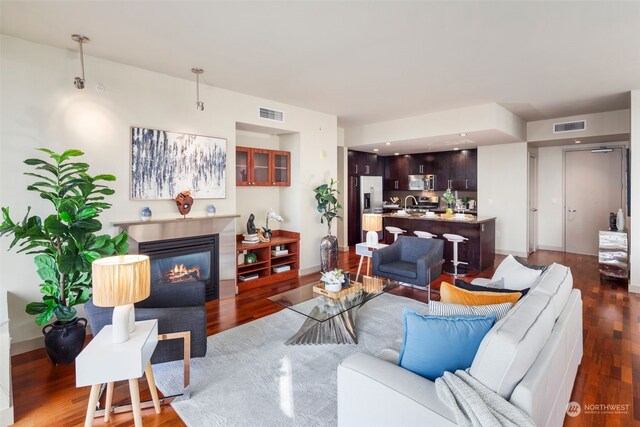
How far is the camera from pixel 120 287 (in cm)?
191

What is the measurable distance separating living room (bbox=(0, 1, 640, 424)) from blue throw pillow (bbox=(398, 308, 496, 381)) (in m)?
1.96

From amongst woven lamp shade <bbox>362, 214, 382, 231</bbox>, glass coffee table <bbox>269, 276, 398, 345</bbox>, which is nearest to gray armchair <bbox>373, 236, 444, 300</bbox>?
woven lamp shade <bbox>362, 214, 382, 231</bbox>

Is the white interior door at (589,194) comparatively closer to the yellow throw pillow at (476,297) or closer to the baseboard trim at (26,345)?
the yellow throw pillow at (476,297)

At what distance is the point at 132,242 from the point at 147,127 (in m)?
1.34

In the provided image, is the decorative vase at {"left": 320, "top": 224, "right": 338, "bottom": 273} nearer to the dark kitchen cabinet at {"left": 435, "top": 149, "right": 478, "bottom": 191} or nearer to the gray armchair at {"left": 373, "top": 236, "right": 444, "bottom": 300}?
the gray armchair at {"left": 373, "top": 236, "right": 444, "bottom": 300}

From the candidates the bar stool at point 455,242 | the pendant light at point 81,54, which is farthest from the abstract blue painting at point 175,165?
the bar stool at point 455,242

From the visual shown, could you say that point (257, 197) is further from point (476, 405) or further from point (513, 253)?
point (513, 253)

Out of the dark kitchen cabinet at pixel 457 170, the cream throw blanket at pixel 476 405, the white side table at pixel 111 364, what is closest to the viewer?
the cream throw blanket at pixel 476 405

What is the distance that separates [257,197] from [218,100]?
5.67 feet

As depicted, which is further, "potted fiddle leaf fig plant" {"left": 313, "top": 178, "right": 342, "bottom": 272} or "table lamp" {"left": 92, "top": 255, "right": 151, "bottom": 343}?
"potted fiddle leaf fig plant" {"left": 313, "top": 178, "right": 342, "bottom": 272}

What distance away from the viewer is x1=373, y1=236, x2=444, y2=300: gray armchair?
415 centimetres

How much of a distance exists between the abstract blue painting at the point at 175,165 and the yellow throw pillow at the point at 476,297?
3.30 meters

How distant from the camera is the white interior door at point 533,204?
7.41m

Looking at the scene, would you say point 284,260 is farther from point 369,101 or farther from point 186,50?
point 186,50
